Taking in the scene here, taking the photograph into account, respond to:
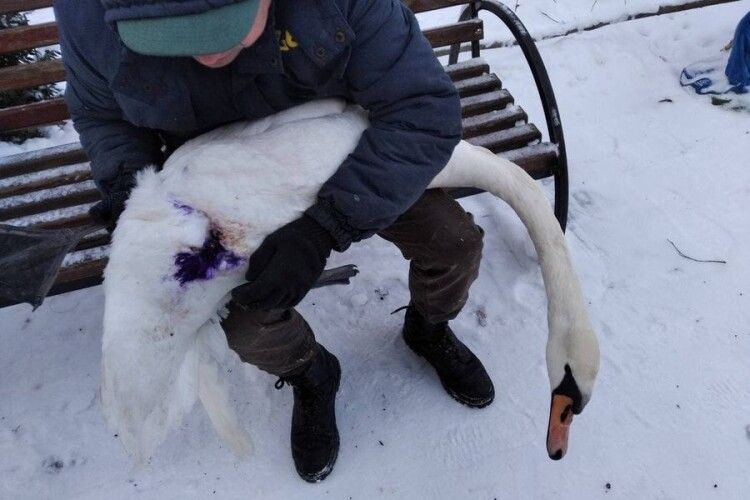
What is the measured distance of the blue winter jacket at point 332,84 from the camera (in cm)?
123

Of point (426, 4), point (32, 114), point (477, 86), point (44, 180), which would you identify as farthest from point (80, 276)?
point (426, 4)

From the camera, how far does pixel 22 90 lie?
293 cm

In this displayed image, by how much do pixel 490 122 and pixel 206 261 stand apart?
147cm

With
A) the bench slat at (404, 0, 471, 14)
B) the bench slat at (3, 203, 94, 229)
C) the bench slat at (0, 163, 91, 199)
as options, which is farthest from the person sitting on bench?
the bench slat at (404, 0, 471, 14)

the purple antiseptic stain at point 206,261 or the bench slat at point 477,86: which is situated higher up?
the purple antiseptic stain at point 206,261

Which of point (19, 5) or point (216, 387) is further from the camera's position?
point (19, 5)

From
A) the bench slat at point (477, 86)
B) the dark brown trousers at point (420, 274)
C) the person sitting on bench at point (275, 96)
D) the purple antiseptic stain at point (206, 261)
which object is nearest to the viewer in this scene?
the person sitting on bench at point (275, 96)

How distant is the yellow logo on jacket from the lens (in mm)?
1227

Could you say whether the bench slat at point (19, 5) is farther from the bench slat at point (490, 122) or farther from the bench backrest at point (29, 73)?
the bench slat at point (490, 122)

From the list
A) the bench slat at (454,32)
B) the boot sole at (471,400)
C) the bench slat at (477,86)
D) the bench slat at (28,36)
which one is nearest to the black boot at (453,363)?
the boot sole at (471,400)

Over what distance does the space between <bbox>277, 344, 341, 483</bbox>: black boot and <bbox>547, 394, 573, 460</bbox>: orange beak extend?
740mm

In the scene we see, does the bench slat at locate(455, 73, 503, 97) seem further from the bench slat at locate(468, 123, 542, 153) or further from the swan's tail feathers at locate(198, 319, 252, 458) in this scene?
the swan's tail feathers at locate(198, 319, 252, 458)

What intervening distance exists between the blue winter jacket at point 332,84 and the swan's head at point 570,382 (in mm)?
582

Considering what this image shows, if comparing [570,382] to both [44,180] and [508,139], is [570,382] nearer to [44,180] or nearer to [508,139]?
[508,139]
